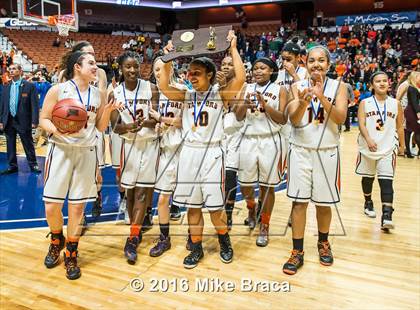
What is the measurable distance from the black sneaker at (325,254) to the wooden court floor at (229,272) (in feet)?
0.19

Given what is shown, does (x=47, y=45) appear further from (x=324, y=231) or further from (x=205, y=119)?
(x=324, y=231)

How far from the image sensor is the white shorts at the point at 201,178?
317 centimetres

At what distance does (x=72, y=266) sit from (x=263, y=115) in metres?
2.11

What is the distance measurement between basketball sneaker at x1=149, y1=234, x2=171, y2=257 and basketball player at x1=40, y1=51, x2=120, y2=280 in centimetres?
68

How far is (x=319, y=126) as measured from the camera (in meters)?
3.17

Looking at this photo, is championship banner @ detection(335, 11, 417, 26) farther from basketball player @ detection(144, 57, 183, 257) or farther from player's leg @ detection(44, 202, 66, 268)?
player's leg @ detection(44, 202, 66, 268)

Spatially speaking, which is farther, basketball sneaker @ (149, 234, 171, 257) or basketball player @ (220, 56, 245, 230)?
basketball player @ (220, 56, 245, 230)

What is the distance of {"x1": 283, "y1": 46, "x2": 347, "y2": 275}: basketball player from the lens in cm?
310

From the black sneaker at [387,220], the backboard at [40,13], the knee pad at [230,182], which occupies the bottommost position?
the black sneaker at [387,220]

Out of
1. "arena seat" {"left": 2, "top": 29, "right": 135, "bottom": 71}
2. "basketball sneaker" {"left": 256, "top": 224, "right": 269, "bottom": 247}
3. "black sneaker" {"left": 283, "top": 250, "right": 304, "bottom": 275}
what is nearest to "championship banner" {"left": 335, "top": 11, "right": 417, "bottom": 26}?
"arena seat" {"left": 2, "top": 29, "right": 135, "bottom": 71}

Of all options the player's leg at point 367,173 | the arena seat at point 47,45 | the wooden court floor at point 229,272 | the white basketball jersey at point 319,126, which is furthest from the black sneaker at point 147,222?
the arena seat at point 47,45

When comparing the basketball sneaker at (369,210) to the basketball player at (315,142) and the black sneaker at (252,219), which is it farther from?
the basketball player at (315,142)

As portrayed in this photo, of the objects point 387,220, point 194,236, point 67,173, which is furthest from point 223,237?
point 387,220

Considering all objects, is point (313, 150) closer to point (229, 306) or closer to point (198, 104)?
point (198, 104)
